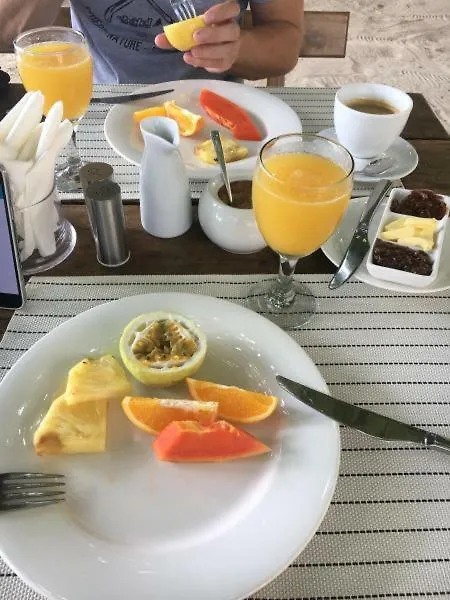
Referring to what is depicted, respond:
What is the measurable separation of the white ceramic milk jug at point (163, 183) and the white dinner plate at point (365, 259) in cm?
24

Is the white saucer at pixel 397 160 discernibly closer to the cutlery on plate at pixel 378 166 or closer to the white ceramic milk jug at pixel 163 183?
the cutlery on plate at pixel 378 166

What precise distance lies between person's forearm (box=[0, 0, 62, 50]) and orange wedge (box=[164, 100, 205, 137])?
0.50 meters

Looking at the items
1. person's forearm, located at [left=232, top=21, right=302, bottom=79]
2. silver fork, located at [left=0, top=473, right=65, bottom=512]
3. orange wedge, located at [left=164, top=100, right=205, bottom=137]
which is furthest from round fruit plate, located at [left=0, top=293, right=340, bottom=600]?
person's forearm, located at [left=232, top=21, right=302, bottom=79]

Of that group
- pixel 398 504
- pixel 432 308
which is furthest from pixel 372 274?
pixel 398 504

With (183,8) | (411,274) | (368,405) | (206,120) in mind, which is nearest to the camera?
(368,405)

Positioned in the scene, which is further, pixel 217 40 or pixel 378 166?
pixel 217 40

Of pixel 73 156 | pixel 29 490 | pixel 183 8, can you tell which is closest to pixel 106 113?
pixel 73 156

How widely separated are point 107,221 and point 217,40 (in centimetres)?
59

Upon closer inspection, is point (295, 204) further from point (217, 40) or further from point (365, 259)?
point (217, 40)

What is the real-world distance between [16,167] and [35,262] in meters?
0.16

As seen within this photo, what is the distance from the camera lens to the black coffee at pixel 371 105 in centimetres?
105

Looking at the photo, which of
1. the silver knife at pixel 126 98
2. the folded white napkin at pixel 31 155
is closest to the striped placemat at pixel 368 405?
the folded white napkin at pixel 31 155

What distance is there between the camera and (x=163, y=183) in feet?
2.76

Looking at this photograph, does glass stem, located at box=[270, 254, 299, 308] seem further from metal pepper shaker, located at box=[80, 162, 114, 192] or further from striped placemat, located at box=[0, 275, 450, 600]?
metal pepper shaker, located at box=[80, 162, 114, 192]
